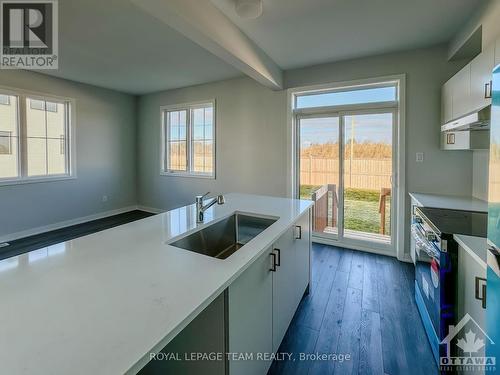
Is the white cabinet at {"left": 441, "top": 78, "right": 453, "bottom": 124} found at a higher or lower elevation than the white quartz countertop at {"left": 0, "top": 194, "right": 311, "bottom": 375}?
higher

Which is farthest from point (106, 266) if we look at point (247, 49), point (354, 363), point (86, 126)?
point (86, 126)

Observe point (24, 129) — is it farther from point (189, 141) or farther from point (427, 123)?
point (427, 123)

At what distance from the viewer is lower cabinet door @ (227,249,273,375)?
112cm

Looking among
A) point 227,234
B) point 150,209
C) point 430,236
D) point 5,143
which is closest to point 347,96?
point 430,236

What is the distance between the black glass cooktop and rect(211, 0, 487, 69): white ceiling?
1.86 meters

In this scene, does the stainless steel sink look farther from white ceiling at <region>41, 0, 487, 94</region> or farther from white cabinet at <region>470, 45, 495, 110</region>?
white ceiling at <region>41, 0, 487, 94</region>

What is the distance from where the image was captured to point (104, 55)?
11.6 ft

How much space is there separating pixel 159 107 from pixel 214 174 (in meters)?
2.13

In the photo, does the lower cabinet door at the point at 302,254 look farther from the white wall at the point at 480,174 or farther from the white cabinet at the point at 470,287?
the white wall at the point at 480,174

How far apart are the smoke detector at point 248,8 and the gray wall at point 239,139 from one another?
186 centimetres

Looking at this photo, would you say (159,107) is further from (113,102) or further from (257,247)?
(257,247)

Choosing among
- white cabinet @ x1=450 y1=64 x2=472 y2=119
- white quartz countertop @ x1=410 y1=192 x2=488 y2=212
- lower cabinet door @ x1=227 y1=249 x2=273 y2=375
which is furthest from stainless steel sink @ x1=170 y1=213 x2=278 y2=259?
white cabinet @ x1=450 y1=64 x2=472 y2=119

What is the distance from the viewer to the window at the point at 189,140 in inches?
200

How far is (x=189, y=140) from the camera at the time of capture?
5.36 m
